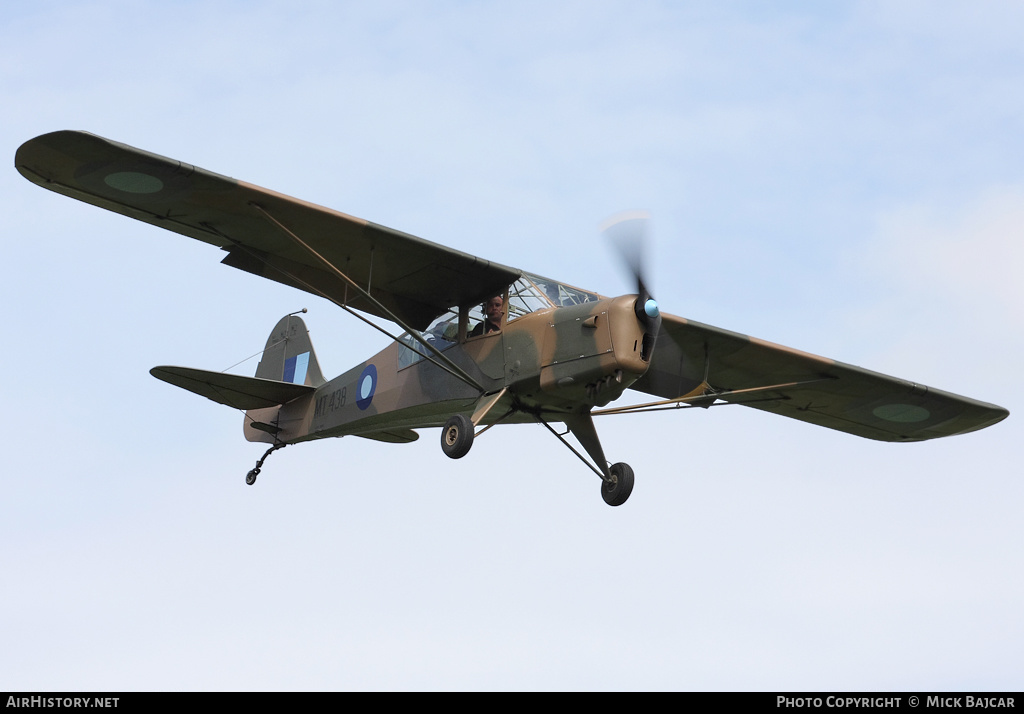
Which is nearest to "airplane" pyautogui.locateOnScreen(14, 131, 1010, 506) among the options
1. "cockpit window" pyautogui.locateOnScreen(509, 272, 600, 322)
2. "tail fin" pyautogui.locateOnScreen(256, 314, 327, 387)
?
"cockpit window" pyautogui.locateOnScreen(509, 272, 600, 322)

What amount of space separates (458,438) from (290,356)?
6752 mm

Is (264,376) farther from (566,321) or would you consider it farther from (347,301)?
(566,321)

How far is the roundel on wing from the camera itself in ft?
51.5

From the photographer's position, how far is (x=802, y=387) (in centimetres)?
1644

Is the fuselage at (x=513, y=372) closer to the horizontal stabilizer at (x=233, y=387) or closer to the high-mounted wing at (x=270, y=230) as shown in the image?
the high-mounted wing at (x=270, y=230)

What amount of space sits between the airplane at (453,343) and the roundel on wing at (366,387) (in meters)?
0.03

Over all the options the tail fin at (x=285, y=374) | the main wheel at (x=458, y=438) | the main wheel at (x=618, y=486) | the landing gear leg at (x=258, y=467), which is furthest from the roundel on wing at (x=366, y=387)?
the main wheel at (x=618, y=486)

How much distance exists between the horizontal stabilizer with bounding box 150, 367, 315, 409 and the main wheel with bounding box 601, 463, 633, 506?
194 inches

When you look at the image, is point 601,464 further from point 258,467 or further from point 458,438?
point 258,467

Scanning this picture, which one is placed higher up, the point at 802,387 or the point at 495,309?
the point at 495,309

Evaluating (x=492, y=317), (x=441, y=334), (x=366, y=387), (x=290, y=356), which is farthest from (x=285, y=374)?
(x=492, y=317)

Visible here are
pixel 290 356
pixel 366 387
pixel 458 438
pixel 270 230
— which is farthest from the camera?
pixel 290 356
